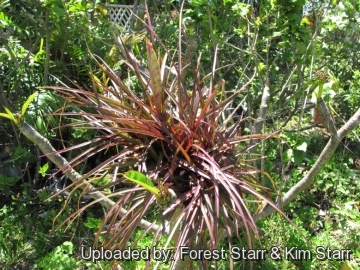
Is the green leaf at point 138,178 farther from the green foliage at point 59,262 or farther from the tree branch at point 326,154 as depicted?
the green foliage at point 59,262

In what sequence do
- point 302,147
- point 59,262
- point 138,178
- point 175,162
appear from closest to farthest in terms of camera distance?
1. point 138,178
2. point 175,162
3. point 302,147
4. point 59,262

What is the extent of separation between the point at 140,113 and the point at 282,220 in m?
1.98

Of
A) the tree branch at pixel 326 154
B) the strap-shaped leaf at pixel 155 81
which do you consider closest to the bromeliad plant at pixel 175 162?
the strap-shaped leaf at pixel 155 81

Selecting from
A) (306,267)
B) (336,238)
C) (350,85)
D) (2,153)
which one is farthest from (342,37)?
(2,153)

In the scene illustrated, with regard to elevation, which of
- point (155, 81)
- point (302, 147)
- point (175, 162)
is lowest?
point (302, 147)

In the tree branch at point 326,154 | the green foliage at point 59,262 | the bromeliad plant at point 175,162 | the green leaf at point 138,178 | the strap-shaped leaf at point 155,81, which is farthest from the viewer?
the green foliage at point 59,262

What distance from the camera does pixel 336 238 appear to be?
3428 millimetres

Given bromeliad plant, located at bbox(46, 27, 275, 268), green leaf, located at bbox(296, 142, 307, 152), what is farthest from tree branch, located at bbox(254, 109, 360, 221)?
bromeliad plant, located at bbox(46, 27, 275, 268)

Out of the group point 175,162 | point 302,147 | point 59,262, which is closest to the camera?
point 175,162

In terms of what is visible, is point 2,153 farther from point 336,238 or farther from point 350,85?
point 350,85

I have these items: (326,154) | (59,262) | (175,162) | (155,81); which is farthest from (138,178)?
(59,262)

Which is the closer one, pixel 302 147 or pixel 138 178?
pixel 138 178

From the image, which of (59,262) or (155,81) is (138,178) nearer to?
(155,81)

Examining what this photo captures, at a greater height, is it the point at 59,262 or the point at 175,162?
the point at 175,162
